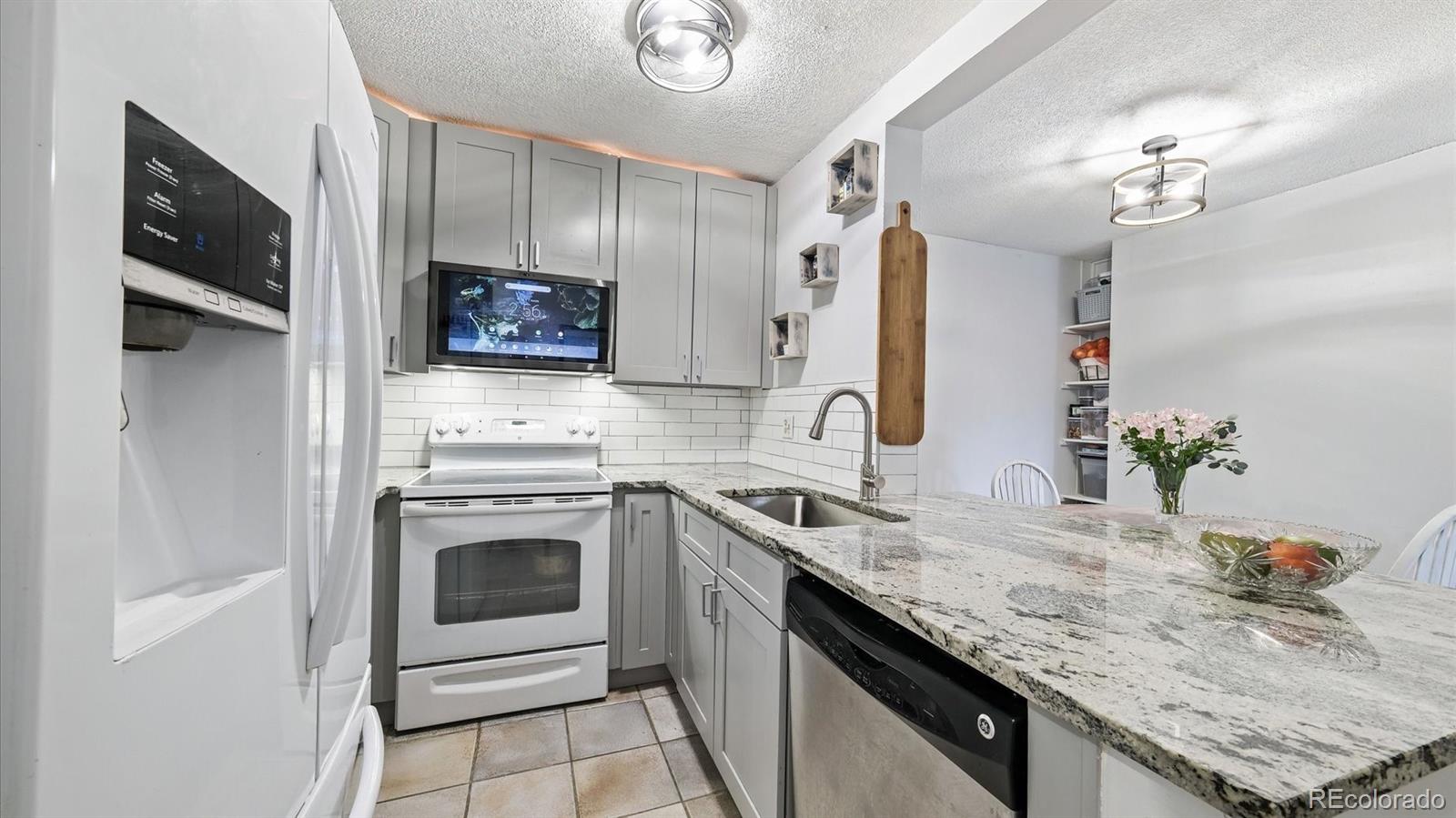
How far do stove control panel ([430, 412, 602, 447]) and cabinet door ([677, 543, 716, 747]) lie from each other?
0.81 meters

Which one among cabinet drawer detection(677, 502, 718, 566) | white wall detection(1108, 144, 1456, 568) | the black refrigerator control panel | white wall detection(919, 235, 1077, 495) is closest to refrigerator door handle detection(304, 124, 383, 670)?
the black refrigerator control panel

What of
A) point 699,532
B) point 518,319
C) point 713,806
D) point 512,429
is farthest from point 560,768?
point 518,319

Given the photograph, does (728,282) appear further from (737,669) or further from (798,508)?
(737,669)

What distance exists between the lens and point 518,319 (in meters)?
2.39

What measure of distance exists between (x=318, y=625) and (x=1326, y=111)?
3736 millimetres

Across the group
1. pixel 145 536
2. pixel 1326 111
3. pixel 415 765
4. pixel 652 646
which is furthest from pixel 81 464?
pixel 1326 111

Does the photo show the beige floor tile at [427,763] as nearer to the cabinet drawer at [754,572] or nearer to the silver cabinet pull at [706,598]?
the silver cabinet pull at [706,598]

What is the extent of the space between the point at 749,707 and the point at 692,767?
0.57m

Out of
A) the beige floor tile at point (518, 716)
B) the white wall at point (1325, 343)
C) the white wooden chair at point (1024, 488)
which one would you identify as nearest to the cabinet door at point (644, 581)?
the beige floor tile at point (518, 716)

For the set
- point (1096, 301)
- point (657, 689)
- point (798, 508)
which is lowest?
point (657, 689)

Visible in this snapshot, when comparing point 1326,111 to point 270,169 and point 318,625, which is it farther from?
point 318,625

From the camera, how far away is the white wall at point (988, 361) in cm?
395

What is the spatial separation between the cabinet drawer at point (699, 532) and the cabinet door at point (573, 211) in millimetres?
1208

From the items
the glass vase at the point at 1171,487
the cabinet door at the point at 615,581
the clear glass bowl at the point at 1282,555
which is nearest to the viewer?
the clear glass bowl at the point at 1282,555
